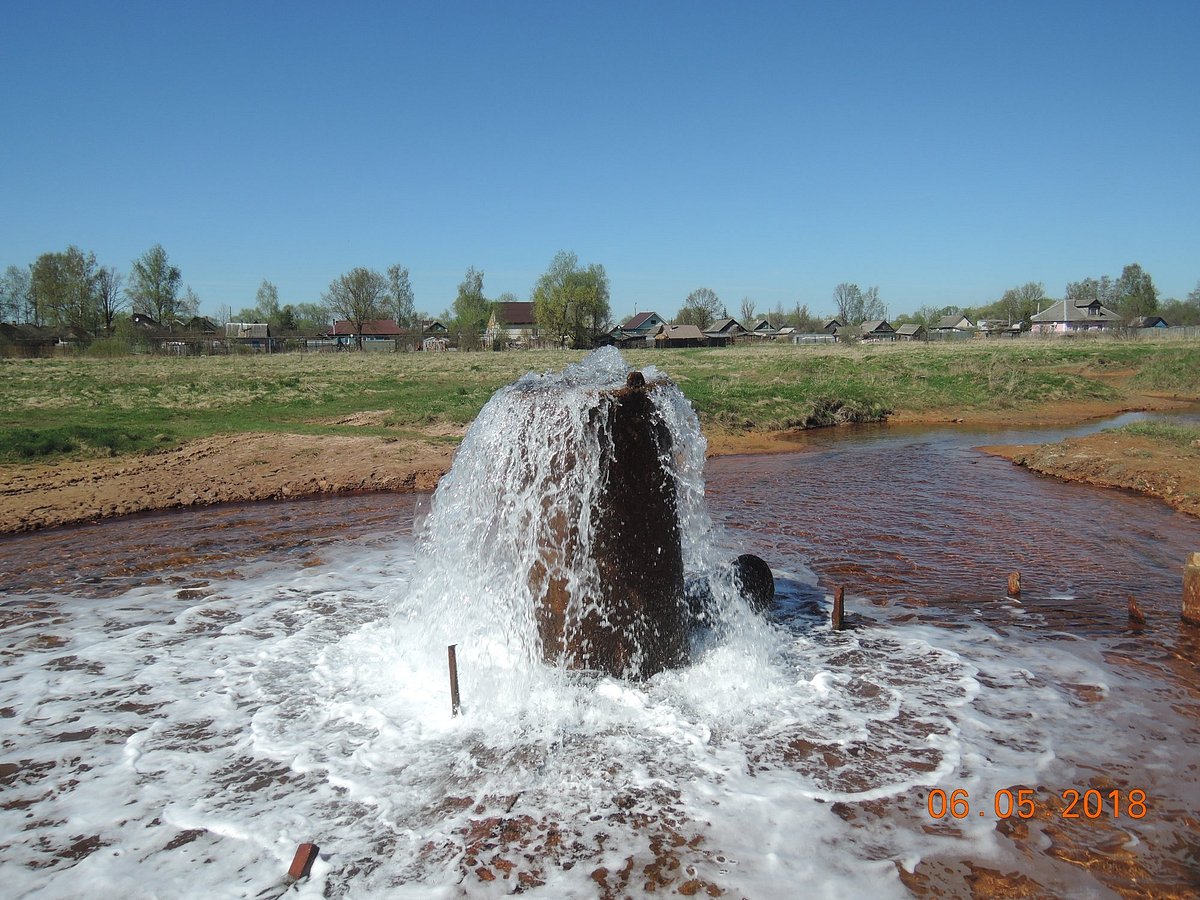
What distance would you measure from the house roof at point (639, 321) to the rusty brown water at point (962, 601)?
330ft

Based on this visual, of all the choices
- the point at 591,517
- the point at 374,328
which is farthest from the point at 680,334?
the point at 591,517

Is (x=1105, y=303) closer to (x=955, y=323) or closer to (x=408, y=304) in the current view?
(x=955, y=323)

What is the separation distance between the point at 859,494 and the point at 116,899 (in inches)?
494

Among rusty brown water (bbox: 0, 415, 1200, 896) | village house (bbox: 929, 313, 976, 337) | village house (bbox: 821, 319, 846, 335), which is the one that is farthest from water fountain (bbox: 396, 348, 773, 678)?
village house (bbox: 929, 313, 976, 337)

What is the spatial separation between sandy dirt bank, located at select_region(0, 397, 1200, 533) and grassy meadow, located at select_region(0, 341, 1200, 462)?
1446mm

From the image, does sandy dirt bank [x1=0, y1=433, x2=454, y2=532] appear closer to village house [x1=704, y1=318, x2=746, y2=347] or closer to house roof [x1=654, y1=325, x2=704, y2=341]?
house roof [x1=654, y1=325, x2=704, y2=341]

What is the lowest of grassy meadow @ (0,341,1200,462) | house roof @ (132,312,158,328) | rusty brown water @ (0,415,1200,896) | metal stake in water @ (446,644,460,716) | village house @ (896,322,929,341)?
rusty brown water @ (0,415,1200,896)

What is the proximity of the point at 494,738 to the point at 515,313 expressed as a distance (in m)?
119

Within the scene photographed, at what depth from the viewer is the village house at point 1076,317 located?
105 meters

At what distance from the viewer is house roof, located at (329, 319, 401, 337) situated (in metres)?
109

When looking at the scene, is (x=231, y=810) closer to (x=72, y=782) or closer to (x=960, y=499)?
(x=72, y=782)

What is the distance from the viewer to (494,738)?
5.34 meters

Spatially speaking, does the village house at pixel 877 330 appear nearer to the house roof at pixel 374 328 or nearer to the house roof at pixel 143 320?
the house roof at pixel 374 328

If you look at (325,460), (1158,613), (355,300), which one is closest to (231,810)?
(1158,613)
